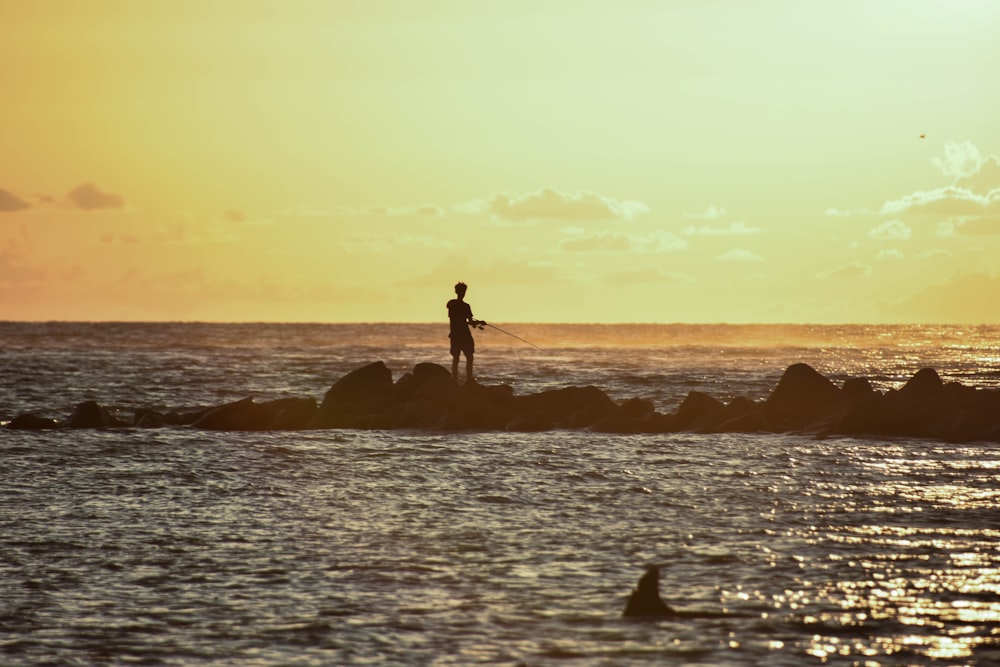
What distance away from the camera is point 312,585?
36.1 feet

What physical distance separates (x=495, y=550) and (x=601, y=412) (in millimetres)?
14418

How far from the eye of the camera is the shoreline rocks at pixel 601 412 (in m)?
24.4

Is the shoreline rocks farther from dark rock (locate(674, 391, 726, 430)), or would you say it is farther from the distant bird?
the distant bird

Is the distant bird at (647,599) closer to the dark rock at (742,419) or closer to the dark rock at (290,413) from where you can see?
the dark rock at (742,419)

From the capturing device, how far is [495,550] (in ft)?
40.9

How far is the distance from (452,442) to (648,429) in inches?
185

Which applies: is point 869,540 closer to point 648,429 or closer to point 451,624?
point 451,624

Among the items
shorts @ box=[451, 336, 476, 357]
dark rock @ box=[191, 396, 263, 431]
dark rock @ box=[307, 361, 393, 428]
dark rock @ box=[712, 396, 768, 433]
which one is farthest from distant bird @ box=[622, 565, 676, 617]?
dark rock @ box=[191, 396, 263, 431]

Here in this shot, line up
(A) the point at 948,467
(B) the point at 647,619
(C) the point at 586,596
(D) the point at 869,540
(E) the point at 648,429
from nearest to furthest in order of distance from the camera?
(B) the point at 647,619, (C) the point at 586,596, (D) the point at 869,540, (A) the point at 948,467, (E) the point at 648,429

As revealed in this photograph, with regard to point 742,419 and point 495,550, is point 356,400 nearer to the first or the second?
point 742,419

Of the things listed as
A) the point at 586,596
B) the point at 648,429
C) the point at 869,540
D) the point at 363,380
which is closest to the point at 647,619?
the point at 586,596

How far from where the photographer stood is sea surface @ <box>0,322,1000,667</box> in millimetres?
9219

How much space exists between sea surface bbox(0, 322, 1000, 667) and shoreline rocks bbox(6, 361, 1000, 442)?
1705 mm

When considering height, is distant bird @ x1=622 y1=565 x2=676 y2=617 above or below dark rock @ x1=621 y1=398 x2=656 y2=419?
below
